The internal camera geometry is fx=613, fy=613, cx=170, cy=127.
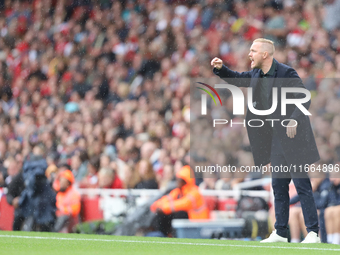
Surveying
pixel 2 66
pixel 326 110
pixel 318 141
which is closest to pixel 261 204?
pixel 318 141

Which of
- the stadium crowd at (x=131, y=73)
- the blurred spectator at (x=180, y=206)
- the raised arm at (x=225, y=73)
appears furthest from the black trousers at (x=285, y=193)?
the blurred spectator at (x=180, y=206)

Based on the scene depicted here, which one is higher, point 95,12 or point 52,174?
point 95,12

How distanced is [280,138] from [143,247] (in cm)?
133

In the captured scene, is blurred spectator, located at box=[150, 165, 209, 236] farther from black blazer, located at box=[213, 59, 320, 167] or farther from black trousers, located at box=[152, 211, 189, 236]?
black blazer, located at box=[213, 59, 320, 167]

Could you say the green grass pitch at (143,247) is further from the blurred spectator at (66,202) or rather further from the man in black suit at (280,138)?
the blurred spectator at (66,202)

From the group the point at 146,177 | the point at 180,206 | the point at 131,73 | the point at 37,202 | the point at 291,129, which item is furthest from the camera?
the point at 131,73

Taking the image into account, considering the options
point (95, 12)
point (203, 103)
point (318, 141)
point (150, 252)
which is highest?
point (95, 12)

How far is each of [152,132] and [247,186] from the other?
2.84m

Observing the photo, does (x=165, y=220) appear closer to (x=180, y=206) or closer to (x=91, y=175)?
(x=180, y=206)

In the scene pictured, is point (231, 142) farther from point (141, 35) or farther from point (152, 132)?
point (141, 35)

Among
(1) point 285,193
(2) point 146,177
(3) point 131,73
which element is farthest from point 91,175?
(1) point 285,193

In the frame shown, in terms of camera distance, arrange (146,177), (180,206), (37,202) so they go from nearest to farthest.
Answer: (180,206)
(146,177)
(37,202)

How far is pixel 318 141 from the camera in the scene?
6.65 meters

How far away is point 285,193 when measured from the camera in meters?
4.73
